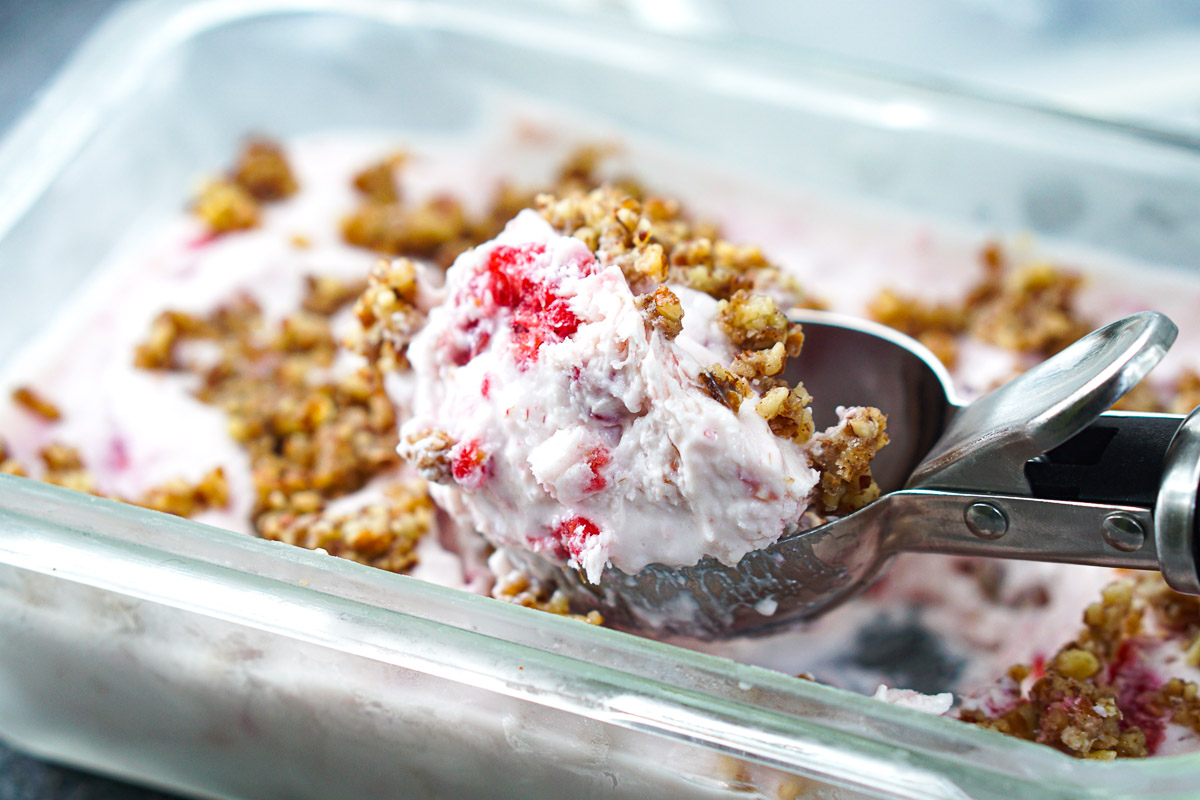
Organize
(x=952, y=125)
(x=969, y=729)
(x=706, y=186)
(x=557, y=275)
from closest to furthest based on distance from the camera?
(x=969, y=729), (x=557, y=275), (x=952, y=125), (x=706, y=186)

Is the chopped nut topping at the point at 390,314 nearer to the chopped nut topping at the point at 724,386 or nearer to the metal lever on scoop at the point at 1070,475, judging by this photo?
the chopped nut topping at the point at 724,386

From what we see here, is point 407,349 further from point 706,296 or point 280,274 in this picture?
point 280,274

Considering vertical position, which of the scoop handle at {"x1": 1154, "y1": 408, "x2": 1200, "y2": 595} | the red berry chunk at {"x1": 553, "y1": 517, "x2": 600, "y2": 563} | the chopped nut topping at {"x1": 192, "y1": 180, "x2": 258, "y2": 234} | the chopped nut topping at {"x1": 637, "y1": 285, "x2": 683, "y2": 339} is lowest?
the chopped nut topping at {"x1": 192, "y1": 180, "x2": 258, "y2": 234}

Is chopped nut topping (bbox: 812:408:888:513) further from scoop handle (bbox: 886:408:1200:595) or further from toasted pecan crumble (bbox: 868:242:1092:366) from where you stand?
toasted pecan crumble (bbox: 868:242:1092:366)

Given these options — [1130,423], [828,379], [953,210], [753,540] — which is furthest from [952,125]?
[753,540]

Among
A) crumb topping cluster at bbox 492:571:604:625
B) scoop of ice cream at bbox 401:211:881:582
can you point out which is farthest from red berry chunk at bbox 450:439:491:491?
crumb topping cluster at bbox 492:571:604:625

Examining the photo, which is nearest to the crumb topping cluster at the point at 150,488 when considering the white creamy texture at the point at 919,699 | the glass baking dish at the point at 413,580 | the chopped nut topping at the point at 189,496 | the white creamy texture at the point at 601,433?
the chopped nut topping at the point at 189,496
